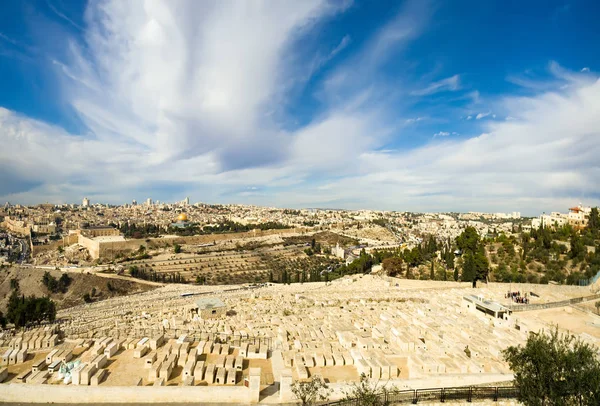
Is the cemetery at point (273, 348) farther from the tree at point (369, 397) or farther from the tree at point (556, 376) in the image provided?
the tree at point (556, 376)

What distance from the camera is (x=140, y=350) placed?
12227 millimetres

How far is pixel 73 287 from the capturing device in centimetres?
3903

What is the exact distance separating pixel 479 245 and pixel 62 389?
38175mm

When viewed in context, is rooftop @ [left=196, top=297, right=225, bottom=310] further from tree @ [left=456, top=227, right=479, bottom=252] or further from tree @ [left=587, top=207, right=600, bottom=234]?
tree @ [left=587, top=207, right=600, bottom=234]

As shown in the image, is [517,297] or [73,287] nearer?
[517,297]

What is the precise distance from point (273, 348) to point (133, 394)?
17.5 feet

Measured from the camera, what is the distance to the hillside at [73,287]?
36656 millimetres

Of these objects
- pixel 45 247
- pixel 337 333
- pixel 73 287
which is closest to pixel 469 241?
pixel 337 333

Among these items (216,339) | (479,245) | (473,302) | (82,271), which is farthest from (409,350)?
(82,271)

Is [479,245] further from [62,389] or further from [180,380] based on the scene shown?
[62,389]

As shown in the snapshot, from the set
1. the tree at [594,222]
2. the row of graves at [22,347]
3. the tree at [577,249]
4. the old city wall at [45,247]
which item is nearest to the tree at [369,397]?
the row of graves at [22,347]

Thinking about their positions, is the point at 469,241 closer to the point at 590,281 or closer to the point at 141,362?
the point at 590,281

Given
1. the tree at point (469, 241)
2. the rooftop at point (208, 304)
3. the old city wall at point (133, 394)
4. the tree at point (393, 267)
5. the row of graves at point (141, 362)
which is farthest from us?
the tree at point (469, 241)

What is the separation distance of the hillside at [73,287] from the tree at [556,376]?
38.1 metres
